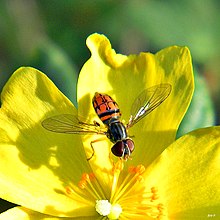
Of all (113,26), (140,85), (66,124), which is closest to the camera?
(66,124)

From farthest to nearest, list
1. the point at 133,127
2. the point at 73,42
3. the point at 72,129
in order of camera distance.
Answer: the point at 73,42, the point at 133,127, the point at 72,129

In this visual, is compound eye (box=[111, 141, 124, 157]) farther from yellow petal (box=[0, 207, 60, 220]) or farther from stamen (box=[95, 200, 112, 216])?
yellow petal (box=[0, 207, 60, 220])

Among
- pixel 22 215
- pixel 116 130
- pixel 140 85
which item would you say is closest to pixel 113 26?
pixel 140 85

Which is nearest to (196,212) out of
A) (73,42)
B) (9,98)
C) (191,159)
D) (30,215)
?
(191,159)

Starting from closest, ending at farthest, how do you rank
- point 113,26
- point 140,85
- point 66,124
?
point 66,124, point 140,85, point 113,26

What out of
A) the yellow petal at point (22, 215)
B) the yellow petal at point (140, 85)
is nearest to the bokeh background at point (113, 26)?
the yellow petal at point (140, 85)

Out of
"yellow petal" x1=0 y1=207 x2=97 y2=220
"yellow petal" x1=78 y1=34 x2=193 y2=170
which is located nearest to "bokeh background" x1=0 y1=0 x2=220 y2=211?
"yellow petal" x1=78 y1=34 x2=193 y2=170

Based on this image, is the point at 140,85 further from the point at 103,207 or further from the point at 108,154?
the point at 103,207

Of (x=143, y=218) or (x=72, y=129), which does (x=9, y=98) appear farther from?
(x=143, y=218)
